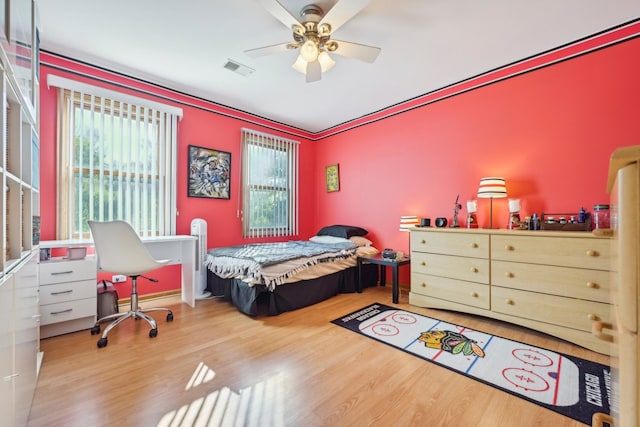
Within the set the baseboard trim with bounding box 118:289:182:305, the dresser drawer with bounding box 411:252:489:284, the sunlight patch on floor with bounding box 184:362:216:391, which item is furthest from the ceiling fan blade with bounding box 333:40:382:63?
the baseboard trim with bounding box 118:289:182:305

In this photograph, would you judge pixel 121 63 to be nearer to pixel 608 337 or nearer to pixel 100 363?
pixel 100 363

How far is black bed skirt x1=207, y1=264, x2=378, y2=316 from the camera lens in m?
2.63

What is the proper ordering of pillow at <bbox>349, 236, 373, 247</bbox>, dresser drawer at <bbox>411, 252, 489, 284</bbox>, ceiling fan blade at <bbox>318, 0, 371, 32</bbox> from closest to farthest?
ceiling fan blade at <bbox>318, 0, 371, 32</bbox>, dresser drawer at <bbox>411, 252, 489, 284</bbox>, pillow at <bbox>349, 236, 373, 247</bbox>

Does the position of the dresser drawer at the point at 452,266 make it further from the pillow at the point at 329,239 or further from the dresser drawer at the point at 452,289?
the pillow at the point at 329,239

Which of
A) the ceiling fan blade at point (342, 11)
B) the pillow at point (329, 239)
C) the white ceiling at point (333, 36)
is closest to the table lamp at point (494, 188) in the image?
the white ceiling at point (333, 36)

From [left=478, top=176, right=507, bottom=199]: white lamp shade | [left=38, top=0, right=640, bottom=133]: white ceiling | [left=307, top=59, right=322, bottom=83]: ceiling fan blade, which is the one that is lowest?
[left=478, top=176, right=507, bottom=199]: white lamp shade

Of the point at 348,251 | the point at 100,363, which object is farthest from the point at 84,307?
the point at 348,251

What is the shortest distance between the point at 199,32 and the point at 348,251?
2.76m

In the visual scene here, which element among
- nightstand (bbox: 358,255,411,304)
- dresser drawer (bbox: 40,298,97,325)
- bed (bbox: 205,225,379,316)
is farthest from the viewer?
nightstand (bbox: 358,255,411,304)

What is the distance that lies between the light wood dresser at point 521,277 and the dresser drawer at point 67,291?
3138 mm

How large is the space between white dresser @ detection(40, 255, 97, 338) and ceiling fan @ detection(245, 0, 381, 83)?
7.70 feet

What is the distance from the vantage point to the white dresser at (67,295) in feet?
6.94

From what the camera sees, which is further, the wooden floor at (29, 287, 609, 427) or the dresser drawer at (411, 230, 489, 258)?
the dresser drawer at (411, 230, 489, 258)

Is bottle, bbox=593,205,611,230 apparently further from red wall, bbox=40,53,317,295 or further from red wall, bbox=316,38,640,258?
red wall, bbox=40,53,317,295
